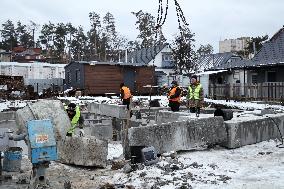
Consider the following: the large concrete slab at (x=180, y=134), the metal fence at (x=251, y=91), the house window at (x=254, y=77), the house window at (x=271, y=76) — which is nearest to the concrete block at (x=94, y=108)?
the large concrete slab at (x=180, y=134)

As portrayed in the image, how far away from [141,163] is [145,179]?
0.87m

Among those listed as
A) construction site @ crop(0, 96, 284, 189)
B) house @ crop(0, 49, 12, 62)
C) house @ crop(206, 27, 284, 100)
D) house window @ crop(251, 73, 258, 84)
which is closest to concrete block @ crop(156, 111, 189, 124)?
construction site @ crop(0, 96, 284, 189)

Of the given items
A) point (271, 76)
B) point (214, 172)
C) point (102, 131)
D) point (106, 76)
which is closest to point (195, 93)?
point (102, 131)

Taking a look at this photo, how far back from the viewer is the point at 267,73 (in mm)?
29609

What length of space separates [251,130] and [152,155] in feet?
10.4

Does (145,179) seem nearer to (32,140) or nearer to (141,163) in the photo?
(141,163)

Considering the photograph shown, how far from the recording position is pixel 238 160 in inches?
347

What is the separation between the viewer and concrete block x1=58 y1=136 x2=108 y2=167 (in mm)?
9469

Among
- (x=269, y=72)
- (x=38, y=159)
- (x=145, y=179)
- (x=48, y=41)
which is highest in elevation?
(x=48, y=41)

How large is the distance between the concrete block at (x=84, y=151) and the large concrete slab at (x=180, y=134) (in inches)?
37.6

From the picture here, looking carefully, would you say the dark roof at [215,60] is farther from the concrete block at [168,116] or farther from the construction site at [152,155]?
the construction site at [152,155]

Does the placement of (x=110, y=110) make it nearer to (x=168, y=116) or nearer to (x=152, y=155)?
(x=168, y=116)

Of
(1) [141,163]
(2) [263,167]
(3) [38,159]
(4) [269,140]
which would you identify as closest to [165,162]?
(1) [141,163]

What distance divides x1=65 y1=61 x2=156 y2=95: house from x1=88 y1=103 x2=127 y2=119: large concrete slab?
18.6 meters
